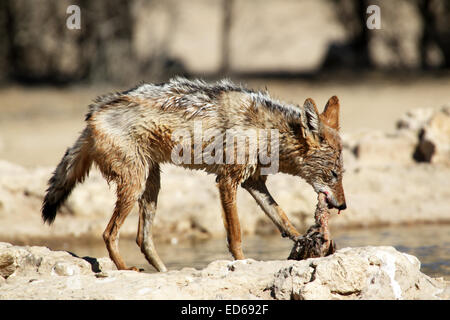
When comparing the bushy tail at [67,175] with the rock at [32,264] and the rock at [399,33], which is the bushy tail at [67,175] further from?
the rock at [399,33]

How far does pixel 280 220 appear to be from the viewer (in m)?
6.71

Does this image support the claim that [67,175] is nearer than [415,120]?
Yes

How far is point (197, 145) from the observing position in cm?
666

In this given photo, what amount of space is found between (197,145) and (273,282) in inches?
69.7

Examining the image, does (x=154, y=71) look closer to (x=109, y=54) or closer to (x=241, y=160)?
(x=109, y=54)

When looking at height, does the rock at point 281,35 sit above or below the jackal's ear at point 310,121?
above

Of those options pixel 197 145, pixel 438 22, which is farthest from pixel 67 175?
pixel 438 22

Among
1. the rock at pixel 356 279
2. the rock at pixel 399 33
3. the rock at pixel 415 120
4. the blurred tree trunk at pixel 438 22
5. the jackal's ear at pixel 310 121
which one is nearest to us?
the rock at pixel 356 279

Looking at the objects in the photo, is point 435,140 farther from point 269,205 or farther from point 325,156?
point 269,205

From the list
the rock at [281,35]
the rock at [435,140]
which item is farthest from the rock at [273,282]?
the rock at [281,35]

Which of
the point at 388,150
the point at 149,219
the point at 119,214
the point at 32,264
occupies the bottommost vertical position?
the point at 32,264

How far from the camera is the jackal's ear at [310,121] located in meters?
6.54

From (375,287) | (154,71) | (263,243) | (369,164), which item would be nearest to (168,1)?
(154,71)

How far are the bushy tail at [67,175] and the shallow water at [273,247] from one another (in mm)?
1110
